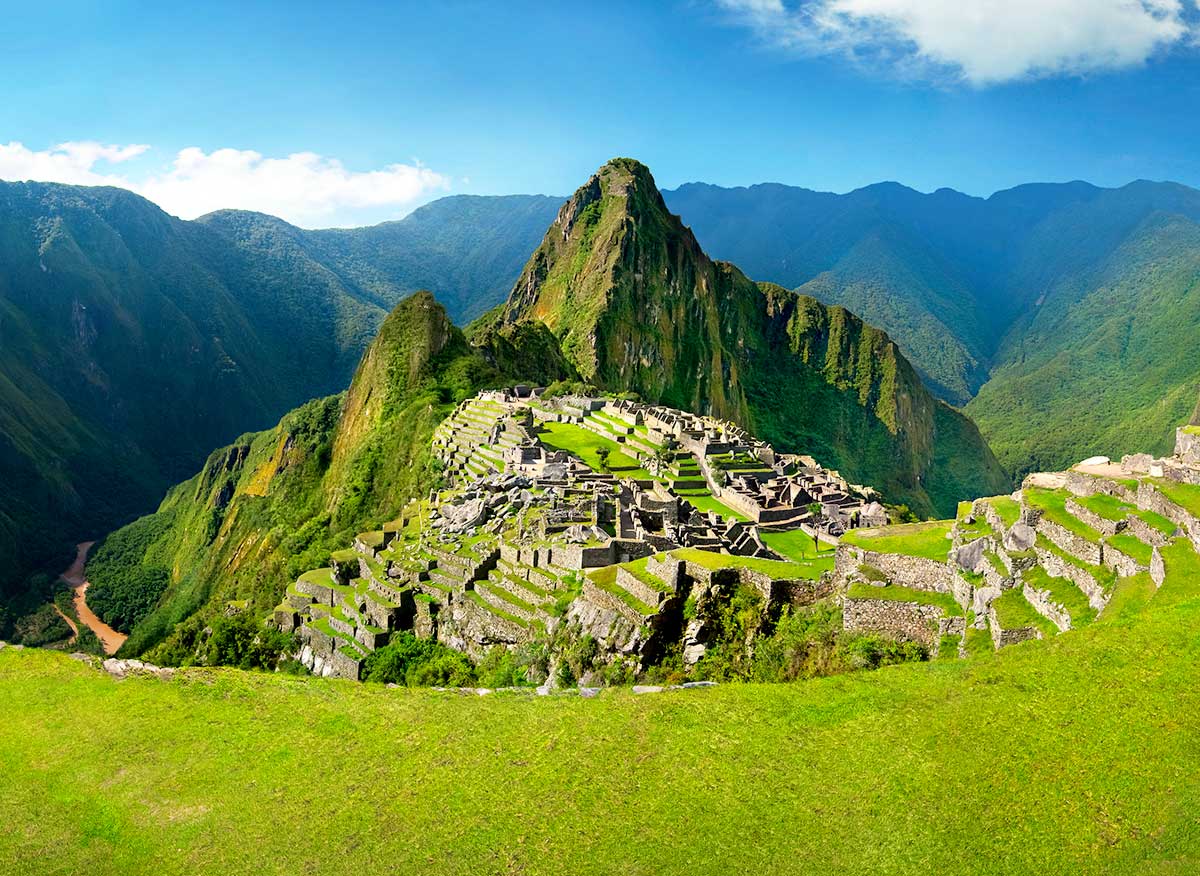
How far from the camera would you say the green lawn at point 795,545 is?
33.6 meters

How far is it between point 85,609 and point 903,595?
134391mm

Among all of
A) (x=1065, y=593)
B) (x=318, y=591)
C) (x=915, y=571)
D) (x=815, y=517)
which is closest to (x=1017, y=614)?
(x=1065, y=593)

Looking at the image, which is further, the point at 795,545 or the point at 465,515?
the point at 465,515

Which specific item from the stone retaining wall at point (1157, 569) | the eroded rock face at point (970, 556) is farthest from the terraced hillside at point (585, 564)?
the stone retaining wall at point (1157, 569)

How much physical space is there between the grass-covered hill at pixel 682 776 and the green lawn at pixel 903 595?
161 inches

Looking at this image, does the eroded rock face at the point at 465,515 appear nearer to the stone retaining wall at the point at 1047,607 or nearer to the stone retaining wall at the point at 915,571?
the stone retaining wall at the point at 915,571

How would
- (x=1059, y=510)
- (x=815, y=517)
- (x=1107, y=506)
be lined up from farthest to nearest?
(x=815, y=517)
(x=1059, y=510)
(x=1107, y=506)

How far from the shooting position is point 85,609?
12725cm

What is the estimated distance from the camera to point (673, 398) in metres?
178

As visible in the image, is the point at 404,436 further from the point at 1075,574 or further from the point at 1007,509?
the point at 1075,574

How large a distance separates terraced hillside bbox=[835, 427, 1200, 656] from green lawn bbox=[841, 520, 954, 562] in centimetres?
5

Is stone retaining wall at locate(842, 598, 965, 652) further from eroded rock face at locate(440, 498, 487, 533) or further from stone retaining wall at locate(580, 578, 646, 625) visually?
eroded rock face at locate(440, 498, 487, 533)

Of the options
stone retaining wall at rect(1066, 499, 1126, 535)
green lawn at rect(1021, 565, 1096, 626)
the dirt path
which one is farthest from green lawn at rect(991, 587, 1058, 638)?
the dirt path

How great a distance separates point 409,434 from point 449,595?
2603 inches
